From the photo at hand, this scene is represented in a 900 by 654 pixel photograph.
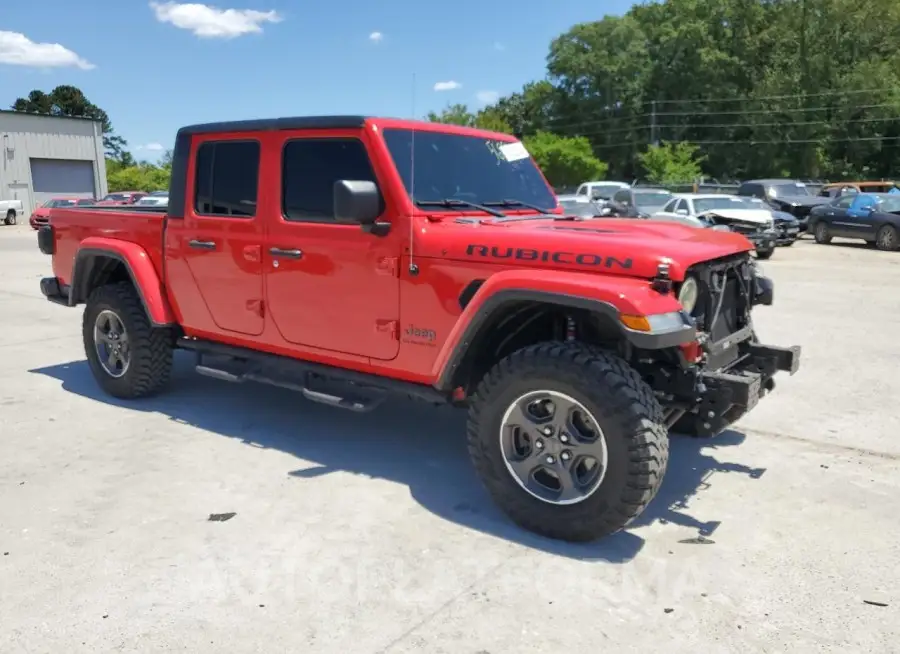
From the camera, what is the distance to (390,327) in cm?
430

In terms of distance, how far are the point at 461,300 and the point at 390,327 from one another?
1.64 ft

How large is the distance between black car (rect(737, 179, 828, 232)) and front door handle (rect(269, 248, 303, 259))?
73.9 ft

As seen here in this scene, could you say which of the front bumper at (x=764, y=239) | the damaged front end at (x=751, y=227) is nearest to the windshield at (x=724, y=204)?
the damaged front end at (x=751, y=227)

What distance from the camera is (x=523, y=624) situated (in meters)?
3.06

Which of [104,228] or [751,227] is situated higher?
[104,228]

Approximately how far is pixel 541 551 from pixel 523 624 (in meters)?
0.63

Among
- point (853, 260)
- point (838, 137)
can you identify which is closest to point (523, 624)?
point (853, 260)

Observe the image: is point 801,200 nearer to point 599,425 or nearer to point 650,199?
point 650,199

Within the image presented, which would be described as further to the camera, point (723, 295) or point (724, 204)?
point (724, 204)

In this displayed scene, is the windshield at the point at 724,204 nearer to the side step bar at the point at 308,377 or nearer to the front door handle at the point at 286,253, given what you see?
the side step bar at the point at 308,377

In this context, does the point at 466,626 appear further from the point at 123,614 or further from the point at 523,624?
the point at 123,614

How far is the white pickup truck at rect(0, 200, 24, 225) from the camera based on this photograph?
124 feet

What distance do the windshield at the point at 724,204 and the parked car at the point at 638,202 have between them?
1.42 metres

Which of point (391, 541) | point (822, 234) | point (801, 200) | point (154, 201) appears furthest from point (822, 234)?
point (391, 541)
